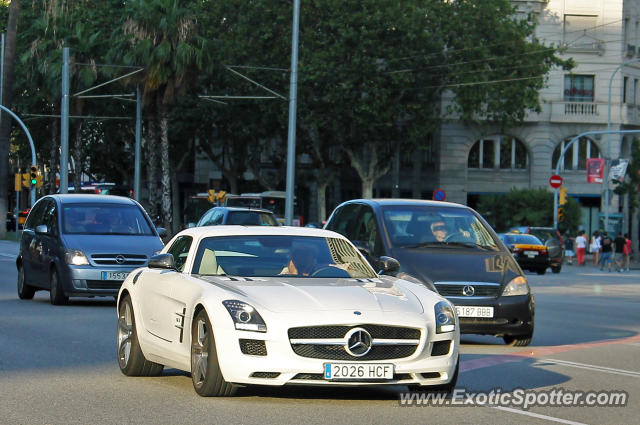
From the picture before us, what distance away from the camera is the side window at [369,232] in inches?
602

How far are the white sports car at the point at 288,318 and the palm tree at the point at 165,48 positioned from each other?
39385 millimetres

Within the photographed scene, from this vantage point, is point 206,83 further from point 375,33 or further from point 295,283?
point 295,283

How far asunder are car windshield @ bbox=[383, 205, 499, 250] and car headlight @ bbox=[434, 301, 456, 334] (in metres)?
5.41

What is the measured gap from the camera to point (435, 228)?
15.4m

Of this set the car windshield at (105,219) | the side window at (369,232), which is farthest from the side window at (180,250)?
the car windshield at (105,219)

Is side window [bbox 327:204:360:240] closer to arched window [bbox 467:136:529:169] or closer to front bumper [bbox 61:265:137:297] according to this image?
front bumper [bbox 61:265:137:297]

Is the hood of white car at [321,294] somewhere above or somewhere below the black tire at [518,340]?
above

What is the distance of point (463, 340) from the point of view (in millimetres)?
15453

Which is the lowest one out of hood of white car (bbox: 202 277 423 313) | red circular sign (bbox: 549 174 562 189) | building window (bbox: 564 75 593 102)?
hood of white car (bbox: 202 277 423 313)

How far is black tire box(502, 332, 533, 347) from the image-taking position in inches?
566

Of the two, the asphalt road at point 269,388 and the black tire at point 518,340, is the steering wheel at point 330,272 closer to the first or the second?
the asphalt road at point 269,388

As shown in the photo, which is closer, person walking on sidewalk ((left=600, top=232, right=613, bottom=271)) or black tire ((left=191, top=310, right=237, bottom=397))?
black tire ((left=191, top=310, right=237, bottom=397))

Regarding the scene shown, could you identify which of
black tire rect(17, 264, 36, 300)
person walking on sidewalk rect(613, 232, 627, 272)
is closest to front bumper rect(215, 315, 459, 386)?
black tire rect(17, 264, 36, 300)

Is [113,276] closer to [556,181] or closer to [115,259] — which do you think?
[115,259]
